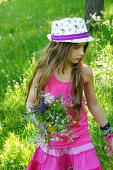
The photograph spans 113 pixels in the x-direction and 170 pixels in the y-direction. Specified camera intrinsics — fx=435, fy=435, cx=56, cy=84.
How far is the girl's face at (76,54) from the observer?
9.64 feet

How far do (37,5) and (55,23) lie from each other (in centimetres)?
742

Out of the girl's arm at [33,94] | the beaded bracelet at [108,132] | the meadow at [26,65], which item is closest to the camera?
the girl's arm at [33,94]

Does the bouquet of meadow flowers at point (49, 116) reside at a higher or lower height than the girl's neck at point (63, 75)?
lower

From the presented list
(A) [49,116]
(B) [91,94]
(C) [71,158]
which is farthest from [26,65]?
(A) [49,116]

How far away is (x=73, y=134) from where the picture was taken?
2.99m

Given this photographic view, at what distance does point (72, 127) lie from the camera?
3084mm

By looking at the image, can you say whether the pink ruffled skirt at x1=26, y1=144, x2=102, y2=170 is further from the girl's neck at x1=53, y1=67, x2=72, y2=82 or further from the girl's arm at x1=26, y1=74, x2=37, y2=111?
the girl's neck at x1=53, y1=67, x2=72, y2=82

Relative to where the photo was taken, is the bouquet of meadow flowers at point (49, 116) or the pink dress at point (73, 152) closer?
the bouquet of meadow flowers at point (49, 116)

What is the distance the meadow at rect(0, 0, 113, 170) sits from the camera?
3.98 metres

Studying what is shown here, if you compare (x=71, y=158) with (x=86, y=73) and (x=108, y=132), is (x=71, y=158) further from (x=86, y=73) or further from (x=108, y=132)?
(x=86, y=73)

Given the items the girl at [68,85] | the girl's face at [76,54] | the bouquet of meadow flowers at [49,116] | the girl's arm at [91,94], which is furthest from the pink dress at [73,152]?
the bouquet of meadow flowers at [49,116]

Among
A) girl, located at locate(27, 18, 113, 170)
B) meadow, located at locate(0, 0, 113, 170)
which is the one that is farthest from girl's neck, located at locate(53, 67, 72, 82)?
meadow, located at locate(0, 0, 113, 170)

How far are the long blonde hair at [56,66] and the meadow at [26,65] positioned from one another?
0.26 metres

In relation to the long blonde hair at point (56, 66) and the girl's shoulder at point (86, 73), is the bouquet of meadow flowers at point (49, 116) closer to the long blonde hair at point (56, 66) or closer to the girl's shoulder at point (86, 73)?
the long blonde hair at point (56, 66)
